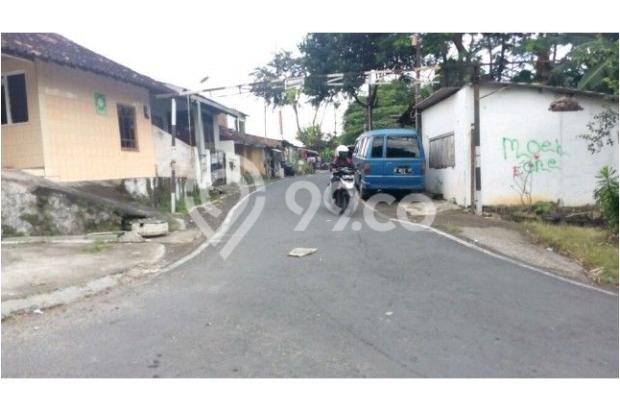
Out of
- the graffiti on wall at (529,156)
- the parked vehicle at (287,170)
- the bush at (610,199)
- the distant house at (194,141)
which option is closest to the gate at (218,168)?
the distant house at (194,141)

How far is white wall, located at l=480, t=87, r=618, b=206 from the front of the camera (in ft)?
35.1

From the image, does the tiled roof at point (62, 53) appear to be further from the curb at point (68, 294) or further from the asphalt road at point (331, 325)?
the asphalt road at point (331, 325)

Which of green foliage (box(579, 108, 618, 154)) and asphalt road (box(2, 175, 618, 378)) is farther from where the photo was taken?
green foliage (box(579, 108, 618, 154))

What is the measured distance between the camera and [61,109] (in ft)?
33.6

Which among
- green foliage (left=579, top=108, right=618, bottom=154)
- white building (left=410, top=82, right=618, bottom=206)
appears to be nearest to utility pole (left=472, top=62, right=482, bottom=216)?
white building (left=410, top=82, right=618, bottom=206)

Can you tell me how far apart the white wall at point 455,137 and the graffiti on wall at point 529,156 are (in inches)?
38.1

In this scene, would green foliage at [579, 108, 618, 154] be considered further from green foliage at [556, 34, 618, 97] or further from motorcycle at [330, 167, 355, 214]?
motorcycle at [330, 167, 355, 214]

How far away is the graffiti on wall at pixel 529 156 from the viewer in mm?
10763

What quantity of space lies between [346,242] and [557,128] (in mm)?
6598

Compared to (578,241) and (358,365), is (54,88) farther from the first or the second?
(578,241)

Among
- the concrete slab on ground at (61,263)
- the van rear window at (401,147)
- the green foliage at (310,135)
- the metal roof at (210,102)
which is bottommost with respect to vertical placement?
the concrete slab on ground at (61,263)

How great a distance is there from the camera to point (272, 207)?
13547 mm

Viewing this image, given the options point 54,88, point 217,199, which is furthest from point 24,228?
point 217,199

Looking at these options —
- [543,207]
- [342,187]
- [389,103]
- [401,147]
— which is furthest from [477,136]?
[389,103]
